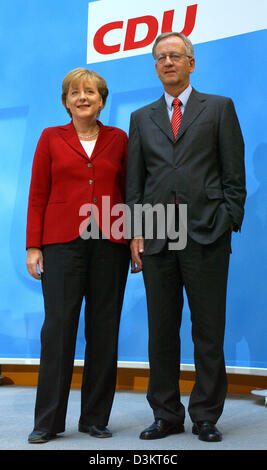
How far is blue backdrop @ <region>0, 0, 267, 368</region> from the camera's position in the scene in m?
3.00

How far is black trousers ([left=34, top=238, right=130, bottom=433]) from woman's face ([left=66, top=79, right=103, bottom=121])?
493mm

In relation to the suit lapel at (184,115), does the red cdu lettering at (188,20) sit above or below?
above

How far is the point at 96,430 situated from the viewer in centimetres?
216

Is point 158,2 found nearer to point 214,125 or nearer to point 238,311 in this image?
point 214,125

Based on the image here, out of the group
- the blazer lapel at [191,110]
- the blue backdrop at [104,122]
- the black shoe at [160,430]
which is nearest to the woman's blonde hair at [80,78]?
the blazer lapel at [191,110]

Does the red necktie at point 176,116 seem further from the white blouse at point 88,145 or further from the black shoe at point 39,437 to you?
the black shoe at point 39,437

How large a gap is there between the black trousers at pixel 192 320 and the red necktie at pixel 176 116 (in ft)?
1.43

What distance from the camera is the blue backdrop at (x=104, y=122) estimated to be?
9.83ft

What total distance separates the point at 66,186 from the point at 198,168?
0.50 m

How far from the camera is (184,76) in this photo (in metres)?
2.21

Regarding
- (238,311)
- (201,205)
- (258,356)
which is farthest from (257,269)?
(201,205)

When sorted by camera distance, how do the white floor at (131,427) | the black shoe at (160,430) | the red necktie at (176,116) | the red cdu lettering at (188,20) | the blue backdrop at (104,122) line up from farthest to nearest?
1. the red cdu lettering at (188,20)
2. the blue backdrop at (104,122)
3. the red necktie at (176,116)
4. the black shoe at (160,430)
5. the white floor at (131,427)

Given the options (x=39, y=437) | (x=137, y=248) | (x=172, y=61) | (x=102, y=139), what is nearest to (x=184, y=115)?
(x=172, y=61)

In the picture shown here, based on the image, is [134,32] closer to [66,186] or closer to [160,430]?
[66,186]
